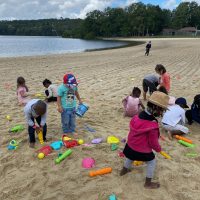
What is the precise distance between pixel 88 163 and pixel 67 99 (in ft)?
5.44

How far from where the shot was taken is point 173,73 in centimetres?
1459

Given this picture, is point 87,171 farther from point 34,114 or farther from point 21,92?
point 21,92

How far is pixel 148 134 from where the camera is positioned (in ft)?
13.3

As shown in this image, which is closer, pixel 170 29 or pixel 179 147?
pixel 179 147

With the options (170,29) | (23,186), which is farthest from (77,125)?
(170,29)

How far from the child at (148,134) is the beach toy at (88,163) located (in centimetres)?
78

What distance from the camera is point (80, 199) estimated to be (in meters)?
3.97

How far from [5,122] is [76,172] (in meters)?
3.19

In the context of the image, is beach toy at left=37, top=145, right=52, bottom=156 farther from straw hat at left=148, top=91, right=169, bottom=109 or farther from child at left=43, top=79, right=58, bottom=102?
child at left=43, top=79, right=58, bottom=102

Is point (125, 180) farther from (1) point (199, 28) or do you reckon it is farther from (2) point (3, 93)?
(1) point (199, 28)

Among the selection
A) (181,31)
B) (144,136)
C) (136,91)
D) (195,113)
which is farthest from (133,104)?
(181,31)

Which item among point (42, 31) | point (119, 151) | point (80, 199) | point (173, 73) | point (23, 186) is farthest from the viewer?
point (42, 31)

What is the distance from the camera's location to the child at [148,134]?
13.1ft

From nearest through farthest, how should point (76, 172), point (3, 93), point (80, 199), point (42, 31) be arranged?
point (80, 199) < point (76, 172) < point (3, 93) < point (42, 31)
